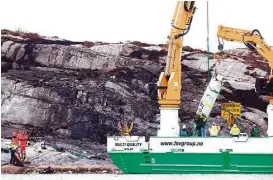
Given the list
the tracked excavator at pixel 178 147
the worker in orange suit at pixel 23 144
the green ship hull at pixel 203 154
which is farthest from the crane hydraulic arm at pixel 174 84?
the worker in orange suit at pixel 23 144

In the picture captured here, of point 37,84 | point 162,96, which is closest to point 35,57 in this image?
point 37,84

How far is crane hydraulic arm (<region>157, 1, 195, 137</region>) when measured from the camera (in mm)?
30109

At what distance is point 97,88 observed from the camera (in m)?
42.3

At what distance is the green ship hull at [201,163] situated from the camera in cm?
2916

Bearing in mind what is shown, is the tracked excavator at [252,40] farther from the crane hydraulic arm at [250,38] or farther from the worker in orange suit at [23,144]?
the worker in orange suit at [23,144]

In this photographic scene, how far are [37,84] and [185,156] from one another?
1527 cm

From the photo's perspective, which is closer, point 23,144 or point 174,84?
point 174,84

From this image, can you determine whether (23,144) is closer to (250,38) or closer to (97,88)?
(97,88)

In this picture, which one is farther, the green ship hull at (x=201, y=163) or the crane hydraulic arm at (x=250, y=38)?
the crane hydraulic arm at (x=250, y=38)

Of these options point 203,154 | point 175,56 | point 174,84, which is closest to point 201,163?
point 203,154

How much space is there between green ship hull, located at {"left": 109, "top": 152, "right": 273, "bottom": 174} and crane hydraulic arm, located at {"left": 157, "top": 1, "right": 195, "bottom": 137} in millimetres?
1094

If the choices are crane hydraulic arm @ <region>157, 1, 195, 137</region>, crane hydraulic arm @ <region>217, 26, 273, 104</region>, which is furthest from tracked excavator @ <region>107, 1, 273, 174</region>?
crane hydraulic arm @ <region>217, 26, 273, 104</region>

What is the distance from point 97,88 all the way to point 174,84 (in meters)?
12.7

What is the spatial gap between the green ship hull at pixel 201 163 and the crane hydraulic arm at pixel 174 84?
43.1 inches
